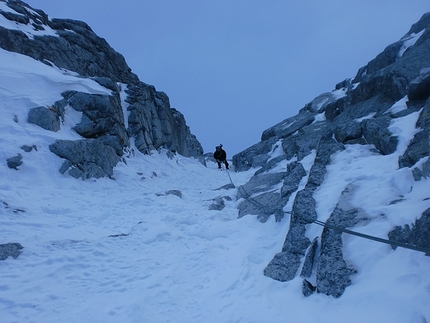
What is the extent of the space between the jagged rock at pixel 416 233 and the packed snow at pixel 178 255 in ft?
0.61

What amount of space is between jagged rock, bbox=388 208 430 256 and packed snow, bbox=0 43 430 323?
0.61 ft

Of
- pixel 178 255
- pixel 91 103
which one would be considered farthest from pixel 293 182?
pixel 91 103

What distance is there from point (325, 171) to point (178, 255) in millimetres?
5827

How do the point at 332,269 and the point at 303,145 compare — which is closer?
the point at 332,269

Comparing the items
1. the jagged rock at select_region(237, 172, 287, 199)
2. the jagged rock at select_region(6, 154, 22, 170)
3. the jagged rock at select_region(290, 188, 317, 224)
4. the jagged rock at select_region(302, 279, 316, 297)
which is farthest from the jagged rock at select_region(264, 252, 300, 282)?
the jagged rock at select_region(6, 154, 22, 170)

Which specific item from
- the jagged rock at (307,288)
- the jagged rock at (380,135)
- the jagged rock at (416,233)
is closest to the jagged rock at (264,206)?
the jagged rock at (307,288)

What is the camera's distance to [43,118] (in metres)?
13.9

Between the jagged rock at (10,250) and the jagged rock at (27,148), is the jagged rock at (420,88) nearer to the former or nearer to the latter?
the jagged rock at (10,250)

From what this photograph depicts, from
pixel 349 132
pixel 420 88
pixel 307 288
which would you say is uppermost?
pixel 420 88

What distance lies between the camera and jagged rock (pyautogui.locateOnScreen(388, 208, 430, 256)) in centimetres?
416

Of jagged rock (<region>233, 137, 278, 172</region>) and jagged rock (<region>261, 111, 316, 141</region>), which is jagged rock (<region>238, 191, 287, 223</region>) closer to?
jagged rock (<region>233, 137, 278, 172</region>)

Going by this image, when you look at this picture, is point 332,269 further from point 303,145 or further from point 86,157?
point 86,157

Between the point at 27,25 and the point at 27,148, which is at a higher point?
the point at 27,25

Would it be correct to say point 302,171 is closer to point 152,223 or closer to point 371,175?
point 371,175
